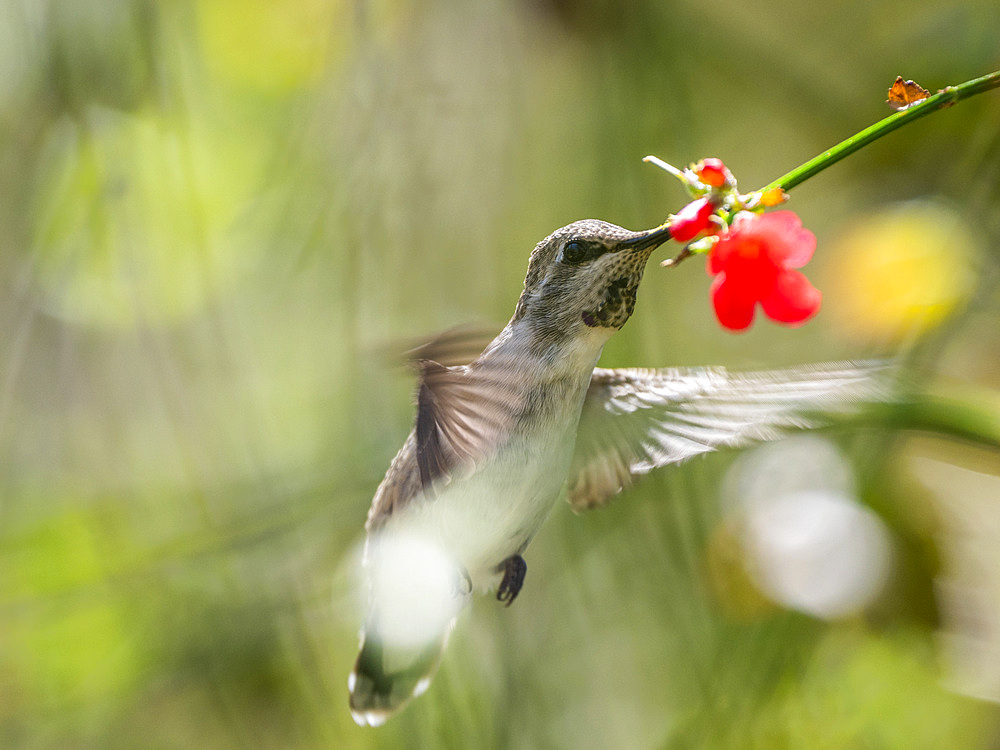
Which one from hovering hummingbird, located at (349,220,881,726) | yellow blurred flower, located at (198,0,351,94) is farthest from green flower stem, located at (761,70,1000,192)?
yellow blurred flower, located at (198,0,351,94)

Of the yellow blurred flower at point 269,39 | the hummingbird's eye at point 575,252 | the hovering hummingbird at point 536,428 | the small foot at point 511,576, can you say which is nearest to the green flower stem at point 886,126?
the hovering hummingbird at point 536,428

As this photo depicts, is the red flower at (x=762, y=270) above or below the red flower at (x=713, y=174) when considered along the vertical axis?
below

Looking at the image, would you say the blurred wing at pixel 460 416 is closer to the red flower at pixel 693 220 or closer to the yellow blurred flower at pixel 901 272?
the red flower at pixel 693 220

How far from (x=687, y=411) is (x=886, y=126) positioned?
56 cm

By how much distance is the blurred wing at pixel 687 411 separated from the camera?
3.20 ft

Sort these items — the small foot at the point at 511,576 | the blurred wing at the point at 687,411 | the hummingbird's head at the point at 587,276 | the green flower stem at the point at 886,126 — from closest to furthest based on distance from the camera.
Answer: the green flower stem at the point at 886,126
the blurred wing at the point at 687,411
the hummingbird's head at the point at 587,276
the small foot at the point at 511,576

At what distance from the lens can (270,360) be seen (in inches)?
117

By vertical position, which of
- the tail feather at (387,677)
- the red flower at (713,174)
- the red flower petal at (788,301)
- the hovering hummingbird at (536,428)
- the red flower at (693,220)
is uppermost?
the red flower at (713,174)

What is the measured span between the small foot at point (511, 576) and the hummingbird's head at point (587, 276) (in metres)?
0.44

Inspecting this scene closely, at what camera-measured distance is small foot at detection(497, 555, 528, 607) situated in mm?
1429

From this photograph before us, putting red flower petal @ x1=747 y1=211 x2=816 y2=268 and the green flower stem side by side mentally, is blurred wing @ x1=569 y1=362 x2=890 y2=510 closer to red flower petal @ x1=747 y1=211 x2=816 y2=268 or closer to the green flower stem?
red flower petal @ x1=747 y1=211 x2=816 y2=268

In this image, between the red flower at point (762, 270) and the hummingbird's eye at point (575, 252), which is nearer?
A: the red flower at point (762, 270)

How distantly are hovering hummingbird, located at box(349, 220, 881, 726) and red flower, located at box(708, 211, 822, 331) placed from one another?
3.0 inches

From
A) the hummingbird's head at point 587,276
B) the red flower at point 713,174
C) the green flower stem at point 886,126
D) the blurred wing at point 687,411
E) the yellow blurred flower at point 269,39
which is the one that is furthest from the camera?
the yellow blurred flower at point 269,39
